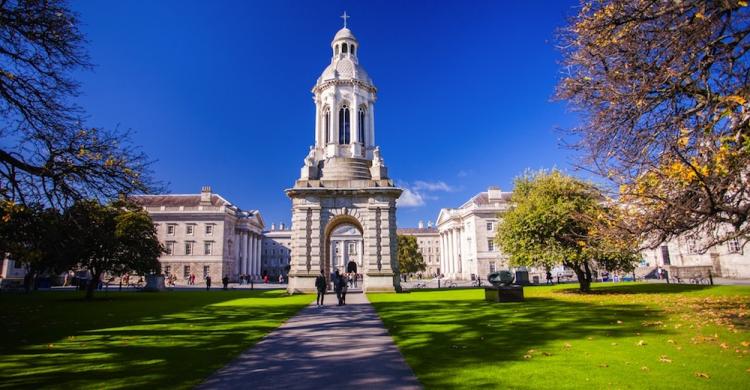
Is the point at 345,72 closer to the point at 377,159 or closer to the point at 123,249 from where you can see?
the point at 377,159

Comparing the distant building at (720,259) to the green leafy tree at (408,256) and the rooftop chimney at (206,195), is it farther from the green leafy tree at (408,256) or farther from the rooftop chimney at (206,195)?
the rooftop chimney at (206,195)

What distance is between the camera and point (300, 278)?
3148 centimetres

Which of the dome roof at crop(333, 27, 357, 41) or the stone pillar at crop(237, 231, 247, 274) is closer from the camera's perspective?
the dome roof at crop(333, 27, 357, 41)

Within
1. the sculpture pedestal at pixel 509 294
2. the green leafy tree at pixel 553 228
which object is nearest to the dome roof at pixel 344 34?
the green leafy tree at pixel 553 228

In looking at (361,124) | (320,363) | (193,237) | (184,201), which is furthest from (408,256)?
(320,363)

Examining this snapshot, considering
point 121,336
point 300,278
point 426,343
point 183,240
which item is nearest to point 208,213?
point 183,240

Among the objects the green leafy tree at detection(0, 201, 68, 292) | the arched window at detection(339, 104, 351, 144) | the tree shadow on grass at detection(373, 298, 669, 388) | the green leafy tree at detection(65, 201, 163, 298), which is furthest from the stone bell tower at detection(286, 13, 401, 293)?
the green leafy tree at detection(0, 201, 68, 292)

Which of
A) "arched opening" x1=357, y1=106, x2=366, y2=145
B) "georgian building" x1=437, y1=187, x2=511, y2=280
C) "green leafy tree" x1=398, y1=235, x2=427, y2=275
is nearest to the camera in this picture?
"arched opening" x1=357, y1=106, x2=366, y2=145

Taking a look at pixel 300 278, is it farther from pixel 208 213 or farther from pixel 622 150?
pixel 208 213

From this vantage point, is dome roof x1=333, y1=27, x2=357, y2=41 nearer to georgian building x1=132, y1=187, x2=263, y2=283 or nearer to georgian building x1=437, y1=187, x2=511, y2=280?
georgian building x1=437, y1=187, x2=511, y2=280

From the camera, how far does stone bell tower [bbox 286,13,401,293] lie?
31.8 m

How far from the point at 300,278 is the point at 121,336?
64.0 feet

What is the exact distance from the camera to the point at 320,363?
27.3 ft

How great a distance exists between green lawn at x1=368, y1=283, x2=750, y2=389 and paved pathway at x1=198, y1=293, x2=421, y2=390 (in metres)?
0.46
